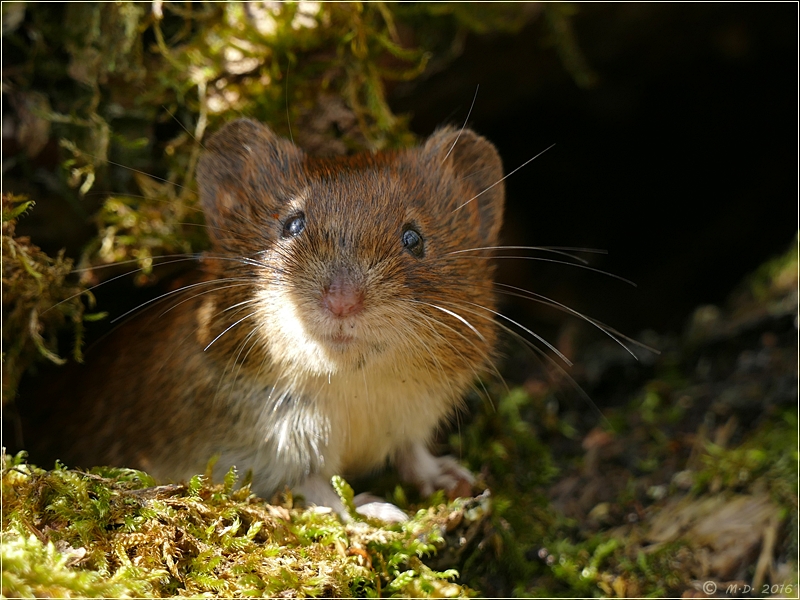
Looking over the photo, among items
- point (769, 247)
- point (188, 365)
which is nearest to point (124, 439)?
point (188, 365)

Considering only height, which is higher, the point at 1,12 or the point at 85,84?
the point at 1,12

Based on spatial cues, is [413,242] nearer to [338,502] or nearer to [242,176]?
[242,176]

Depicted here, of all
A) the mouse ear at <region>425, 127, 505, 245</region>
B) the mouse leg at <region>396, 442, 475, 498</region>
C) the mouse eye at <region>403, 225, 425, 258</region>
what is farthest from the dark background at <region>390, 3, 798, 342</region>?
the mouse leg at <region>396, 442, 475, 498</region>


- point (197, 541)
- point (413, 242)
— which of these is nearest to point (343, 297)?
point (413, 242)

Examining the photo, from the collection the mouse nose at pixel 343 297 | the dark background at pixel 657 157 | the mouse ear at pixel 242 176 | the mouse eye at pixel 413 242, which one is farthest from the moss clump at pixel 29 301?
the dark background at pixel 657 157

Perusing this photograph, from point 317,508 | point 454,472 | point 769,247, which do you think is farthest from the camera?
point 769,247

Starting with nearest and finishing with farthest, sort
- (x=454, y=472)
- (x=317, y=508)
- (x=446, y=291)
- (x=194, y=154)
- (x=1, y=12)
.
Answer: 1. (x=317, y=508)
2. (x=446, y=291)
3. (x=1, y=12)
4. (x=454, y=472)
5. (x=194, y=154)

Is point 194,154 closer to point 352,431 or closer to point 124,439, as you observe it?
point 124,439
